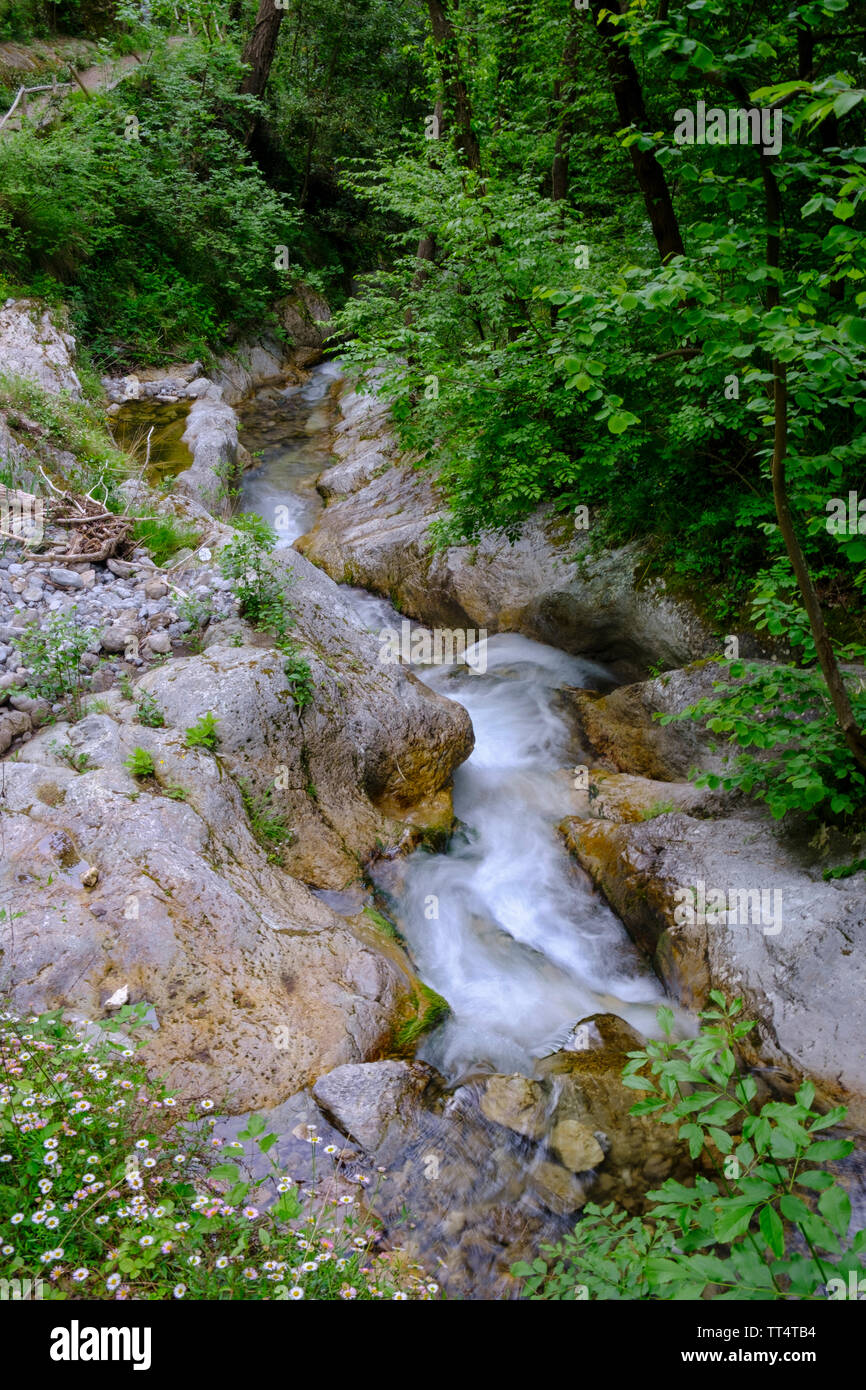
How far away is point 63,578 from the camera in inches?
271

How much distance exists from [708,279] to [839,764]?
305 centimetres

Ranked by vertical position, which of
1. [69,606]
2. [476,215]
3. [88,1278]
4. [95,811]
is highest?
[476,215]

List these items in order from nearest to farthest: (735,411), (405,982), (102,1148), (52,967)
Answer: (102,1148) < (52,967) < (405,982) < (735,411)

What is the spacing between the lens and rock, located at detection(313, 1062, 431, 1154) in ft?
14.0

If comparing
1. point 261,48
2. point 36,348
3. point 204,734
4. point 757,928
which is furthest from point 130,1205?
point 261,48

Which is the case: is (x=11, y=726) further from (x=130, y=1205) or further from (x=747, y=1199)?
(x=747, y=1199)

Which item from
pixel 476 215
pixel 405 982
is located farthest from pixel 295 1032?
pixel 476 215

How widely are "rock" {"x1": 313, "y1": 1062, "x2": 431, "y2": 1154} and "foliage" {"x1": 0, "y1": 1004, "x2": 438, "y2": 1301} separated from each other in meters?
0.72

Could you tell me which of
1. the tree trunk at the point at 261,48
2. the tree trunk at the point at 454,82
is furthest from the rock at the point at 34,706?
the tree trunk at the point at 261,48

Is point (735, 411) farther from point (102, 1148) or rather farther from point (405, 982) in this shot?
point (102, 1148)

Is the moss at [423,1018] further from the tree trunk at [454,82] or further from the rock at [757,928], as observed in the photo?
the tree trunk at [454,82]

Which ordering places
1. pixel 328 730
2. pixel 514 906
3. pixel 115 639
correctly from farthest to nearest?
pixel 514 906
pixel 328 730
pixel 115 639

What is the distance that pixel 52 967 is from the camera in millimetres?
4188

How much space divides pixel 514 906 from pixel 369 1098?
2.83 metres
